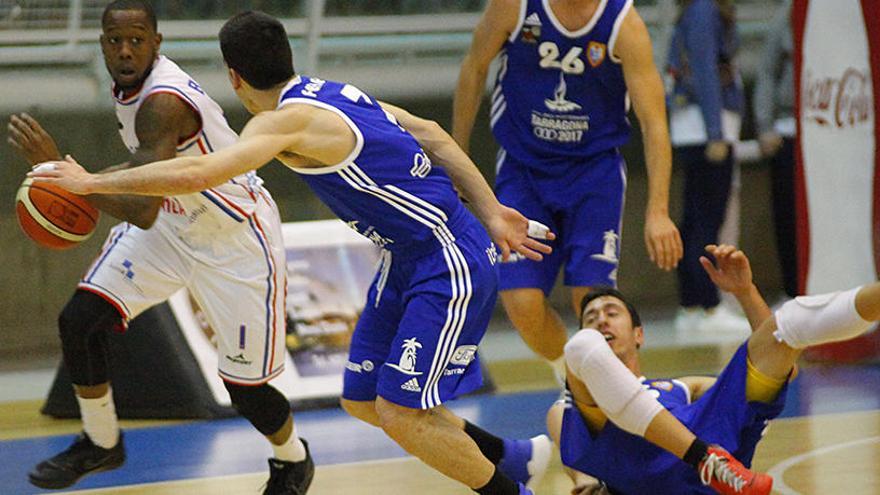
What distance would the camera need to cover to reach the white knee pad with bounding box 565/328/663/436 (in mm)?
4828

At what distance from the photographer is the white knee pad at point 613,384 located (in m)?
4.83

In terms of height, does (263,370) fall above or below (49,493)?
above

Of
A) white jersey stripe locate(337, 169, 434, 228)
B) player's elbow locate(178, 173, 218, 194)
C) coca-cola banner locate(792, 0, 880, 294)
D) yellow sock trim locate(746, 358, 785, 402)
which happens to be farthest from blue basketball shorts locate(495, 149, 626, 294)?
coca-cola banner locate(792, 0, 880, 294)

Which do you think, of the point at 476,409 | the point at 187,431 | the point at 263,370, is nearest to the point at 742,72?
the point at 476,409

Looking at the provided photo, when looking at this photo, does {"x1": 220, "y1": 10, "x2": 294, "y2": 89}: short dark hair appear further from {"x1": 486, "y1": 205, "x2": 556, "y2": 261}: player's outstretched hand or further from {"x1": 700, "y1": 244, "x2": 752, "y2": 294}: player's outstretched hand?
{"x1": 700, "y1": 244, "x2": 752, "y2": 294}: player's outstretched hand

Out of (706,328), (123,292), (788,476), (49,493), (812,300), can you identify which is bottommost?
(706,328)

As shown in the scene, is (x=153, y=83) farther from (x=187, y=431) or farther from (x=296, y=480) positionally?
(x=187, y=431)

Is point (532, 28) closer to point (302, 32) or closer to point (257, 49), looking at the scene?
point (257, 49)

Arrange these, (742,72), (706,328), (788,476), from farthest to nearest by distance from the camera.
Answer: (742,72) → (706,328) → (788,476)

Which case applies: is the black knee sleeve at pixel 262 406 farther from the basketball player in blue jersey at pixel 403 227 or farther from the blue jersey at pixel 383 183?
the blue jersey at pixel 383 183

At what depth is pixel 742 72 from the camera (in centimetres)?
1167

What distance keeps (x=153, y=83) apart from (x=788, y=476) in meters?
2.91

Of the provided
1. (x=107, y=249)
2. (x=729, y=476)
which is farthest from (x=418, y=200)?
(x=107, y=249)

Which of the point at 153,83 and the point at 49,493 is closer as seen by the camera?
the point at 153,83
